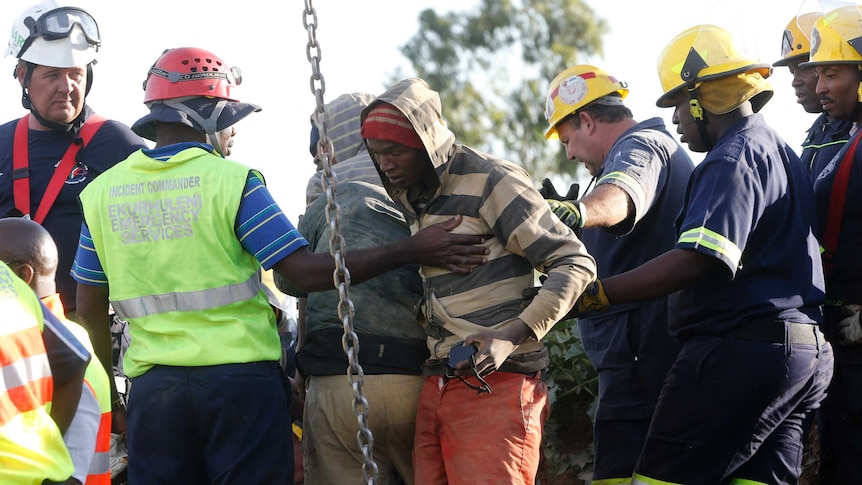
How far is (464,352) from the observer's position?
4.08 metres

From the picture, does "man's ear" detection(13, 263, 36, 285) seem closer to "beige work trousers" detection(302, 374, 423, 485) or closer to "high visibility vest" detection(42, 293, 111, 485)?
"high visibility vest" detection(42, 293, 111, 485)

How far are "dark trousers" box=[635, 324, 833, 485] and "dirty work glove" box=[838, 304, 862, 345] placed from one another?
1.04 feet

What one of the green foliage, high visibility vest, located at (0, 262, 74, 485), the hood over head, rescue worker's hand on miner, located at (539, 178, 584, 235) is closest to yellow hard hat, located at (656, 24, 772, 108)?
rescue worker's hand on miner, located at (539, 178, 584, 235)

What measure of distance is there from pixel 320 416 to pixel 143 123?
56.7 inches

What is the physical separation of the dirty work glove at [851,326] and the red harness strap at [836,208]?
222 mm

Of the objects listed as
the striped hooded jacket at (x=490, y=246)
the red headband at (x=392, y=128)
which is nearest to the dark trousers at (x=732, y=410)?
the striped hooded jacket at (x=490, y=246)

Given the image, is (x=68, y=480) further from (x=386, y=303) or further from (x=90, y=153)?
(x=90, y=153)

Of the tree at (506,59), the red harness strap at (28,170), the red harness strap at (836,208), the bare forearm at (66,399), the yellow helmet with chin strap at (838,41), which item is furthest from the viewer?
the tree at (506,59)

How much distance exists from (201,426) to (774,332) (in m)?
2.39

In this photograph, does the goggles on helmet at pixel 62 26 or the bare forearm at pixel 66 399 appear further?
the goggles on helmet at pixel 62 26

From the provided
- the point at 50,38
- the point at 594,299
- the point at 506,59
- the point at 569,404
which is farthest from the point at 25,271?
the point at 506,59

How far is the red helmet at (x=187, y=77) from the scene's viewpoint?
4.67 m

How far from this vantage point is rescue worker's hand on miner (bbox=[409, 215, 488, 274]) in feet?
14.1

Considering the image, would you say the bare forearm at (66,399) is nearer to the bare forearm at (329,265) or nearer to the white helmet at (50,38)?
the bare forearm at (329,265)
